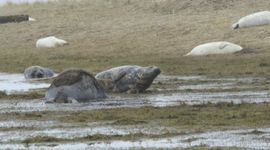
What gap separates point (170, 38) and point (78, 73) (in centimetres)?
1478

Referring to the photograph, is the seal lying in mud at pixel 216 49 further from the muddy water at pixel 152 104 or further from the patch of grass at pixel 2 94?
the patch of grass at pixel 2 94

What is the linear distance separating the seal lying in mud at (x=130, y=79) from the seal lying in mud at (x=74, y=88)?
1097mm

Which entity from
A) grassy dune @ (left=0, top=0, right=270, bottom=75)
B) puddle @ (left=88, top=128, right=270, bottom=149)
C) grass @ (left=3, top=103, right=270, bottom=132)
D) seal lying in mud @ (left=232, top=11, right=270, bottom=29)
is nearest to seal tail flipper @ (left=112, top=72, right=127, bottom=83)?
grass @ (left=3, top=103, right=270, bottom=132)

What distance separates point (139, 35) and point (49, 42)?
393 cm

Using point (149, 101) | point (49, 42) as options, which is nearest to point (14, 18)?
point (49, 42)

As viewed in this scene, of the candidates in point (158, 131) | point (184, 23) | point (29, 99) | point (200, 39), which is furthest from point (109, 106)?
Answer: point (184, 23)

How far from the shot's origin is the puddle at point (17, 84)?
2389 centimetres

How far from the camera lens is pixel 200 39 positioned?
112ft

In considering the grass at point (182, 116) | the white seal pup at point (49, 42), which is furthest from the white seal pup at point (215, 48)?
the grass at point (182, 116)

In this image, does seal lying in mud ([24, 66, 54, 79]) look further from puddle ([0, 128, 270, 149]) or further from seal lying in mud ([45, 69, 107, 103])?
puddle ([0, 128, 270, 149])

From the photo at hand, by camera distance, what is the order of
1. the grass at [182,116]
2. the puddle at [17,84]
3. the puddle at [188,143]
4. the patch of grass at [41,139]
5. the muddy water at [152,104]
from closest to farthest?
1. the puddle at [188,143]
2. the muddy water at [152,104]
3. the patch of grass at [41,139]
4. the grass at [182,116]
5. the puddle at [17,84]

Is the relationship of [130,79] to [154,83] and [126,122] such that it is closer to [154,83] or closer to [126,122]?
[154,83]

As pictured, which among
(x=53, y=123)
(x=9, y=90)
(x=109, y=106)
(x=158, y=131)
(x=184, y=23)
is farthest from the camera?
(x=184, y=23)

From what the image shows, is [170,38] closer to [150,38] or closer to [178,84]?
[150,38]
